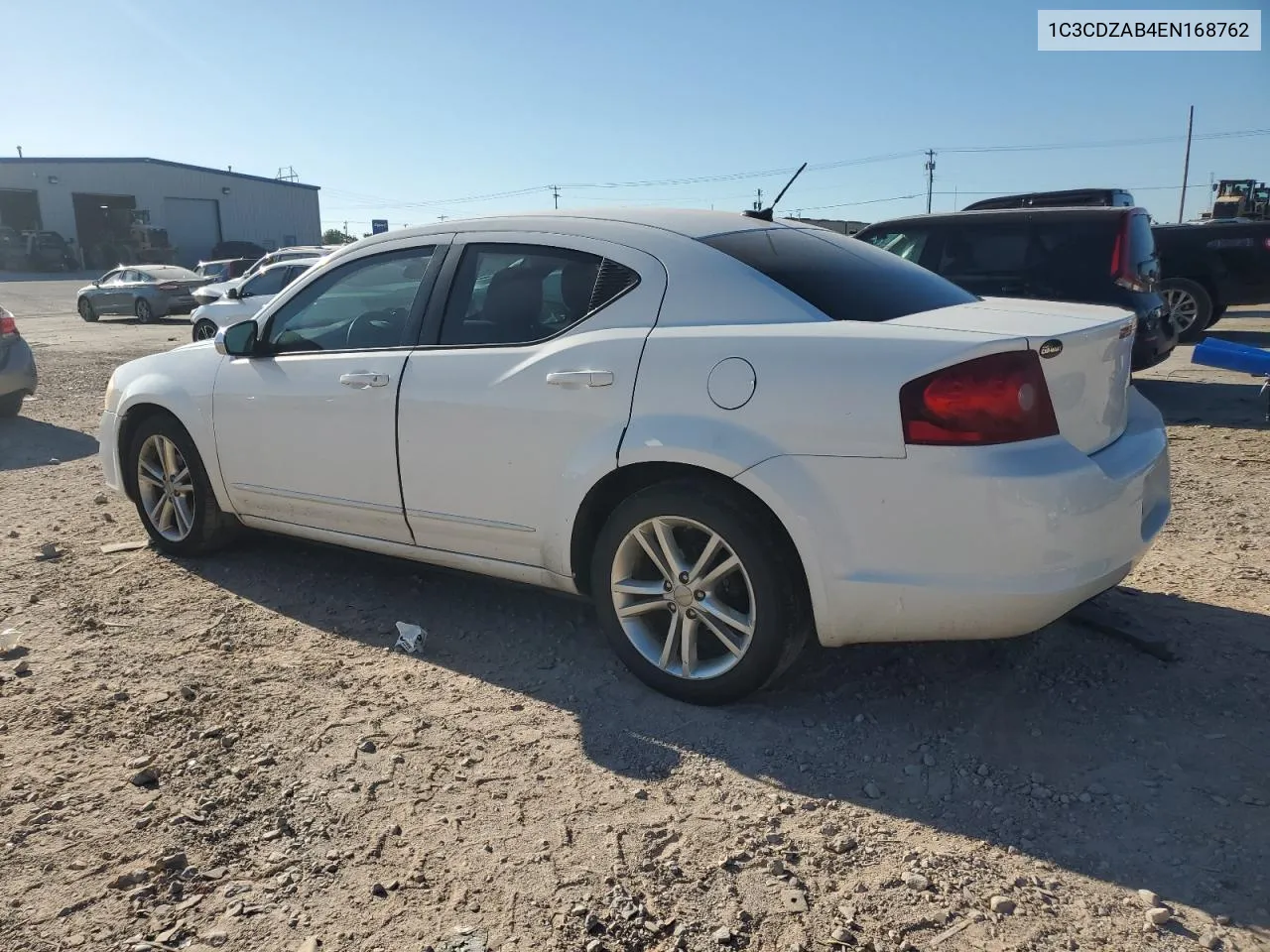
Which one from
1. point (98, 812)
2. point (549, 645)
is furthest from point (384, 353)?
point (98, 812)

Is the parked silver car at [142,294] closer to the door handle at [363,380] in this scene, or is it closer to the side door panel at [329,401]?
the side door panel at [329,401]

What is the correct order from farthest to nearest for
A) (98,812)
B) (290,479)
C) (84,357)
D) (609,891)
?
(84,357)
(290,479)
(98,812)
(609,891)

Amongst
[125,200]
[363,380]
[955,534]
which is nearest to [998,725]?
[955,534]

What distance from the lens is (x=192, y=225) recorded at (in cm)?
5516

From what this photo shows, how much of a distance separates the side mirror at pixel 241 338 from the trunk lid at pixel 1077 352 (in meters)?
2.94

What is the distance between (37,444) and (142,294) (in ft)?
56.4

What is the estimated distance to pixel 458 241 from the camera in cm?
395

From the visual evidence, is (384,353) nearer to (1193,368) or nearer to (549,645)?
(549,645)

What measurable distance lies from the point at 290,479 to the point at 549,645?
142 centimetres

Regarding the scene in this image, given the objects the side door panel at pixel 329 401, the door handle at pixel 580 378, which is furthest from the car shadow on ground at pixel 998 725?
the door handle at pixel 580 378

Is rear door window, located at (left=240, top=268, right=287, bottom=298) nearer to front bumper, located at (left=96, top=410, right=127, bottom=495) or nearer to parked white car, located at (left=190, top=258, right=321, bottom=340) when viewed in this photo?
parked white car, located at (left=190, top=258, right=321, bottom=340)

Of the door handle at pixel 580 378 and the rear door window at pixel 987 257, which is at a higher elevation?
the rear door window at pixel 987 257

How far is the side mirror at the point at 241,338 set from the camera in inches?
177

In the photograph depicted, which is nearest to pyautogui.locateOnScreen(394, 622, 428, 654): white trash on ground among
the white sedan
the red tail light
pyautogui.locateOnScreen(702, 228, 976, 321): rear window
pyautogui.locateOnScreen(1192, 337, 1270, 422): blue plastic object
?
the white sedan
